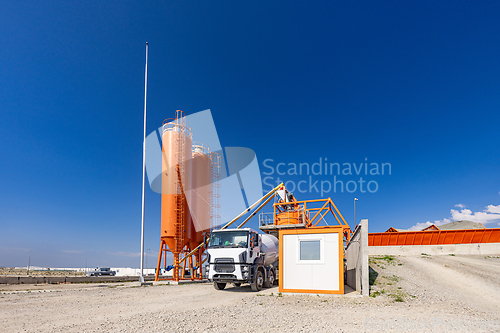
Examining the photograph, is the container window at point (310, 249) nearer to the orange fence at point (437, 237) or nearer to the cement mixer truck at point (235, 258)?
the cement mixer truck at point (235, 258)

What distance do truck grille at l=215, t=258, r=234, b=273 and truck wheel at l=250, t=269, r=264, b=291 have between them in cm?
154

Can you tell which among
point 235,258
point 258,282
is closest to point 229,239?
point 235,258

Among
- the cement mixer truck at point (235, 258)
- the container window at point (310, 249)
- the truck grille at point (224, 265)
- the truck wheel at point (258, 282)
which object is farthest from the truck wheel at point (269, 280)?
the container window at point (310, 249)

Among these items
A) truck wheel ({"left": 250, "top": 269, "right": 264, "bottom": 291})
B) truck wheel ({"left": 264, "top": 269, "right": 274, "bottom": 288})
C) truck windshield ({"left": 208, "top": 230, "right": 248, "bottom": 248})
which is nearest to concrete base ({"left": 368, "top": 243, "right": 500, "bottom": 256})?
truck wheel ({"left": 264, "top": 269, "right": 274, "bottom": 288})

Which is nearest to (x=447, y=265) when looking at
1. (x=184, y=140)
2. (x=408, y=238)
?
(x=408, y=238)

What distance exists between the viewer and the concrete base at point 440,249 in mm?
24359

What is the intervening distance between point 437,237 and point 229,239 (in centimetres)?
2035

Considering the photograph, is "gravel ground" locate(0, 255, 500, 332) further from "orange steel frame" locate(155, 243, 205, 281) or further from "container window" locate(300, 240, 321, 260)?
"orange steel frame" locate(155, 243, 205, 281)

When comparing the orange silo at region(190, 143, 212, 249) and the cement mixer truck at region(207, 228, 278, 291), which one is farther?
the orange silo at region(190, 143, 212, 249)

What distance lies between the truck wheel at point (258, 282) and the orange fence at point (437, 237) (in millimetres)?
15385

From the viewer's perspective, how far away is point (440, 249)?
25.3 meters

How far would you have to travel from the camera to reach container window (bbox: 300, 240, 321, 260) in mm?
14102

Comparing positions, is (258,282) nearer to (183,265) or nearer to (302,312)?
(302,312)

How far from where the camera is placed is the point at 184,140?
2755cm
